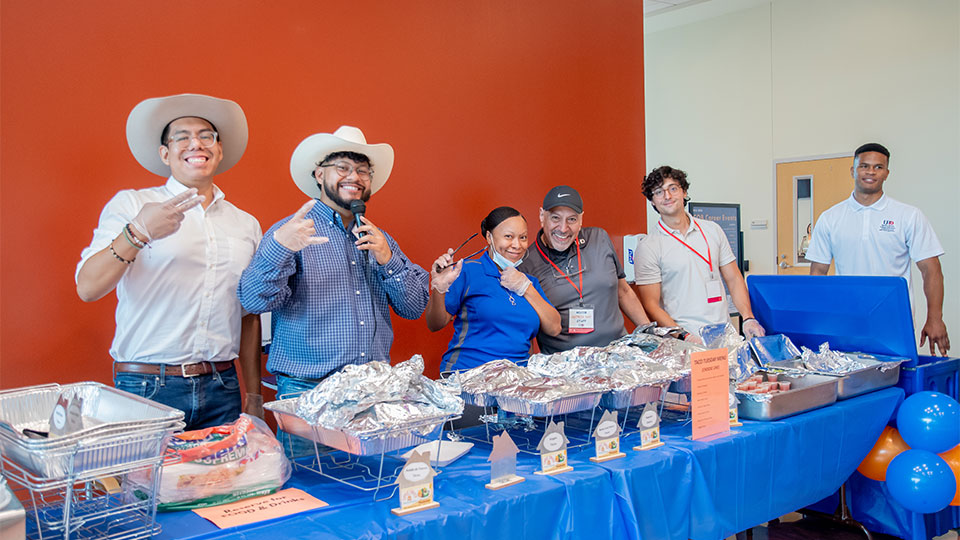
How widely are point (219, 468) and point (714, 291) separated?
2427 millimetres

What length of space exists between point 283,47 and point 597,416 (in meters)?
1.87

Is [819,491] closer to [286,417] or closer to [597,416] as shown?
[597,416]

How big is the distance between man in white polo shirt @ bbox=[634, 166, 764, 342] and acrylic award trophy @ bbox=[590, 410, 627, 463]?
140 centimetres

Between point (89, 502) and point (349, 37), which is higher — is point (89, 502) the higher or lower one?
the lower one

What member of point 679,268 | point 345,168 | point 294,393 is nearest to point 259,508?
point 294,393

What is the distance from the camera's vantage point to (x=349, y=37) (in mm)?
2957

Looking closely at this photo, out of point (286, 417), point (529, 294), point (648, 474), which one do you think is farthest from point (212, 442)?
point (529, 294)

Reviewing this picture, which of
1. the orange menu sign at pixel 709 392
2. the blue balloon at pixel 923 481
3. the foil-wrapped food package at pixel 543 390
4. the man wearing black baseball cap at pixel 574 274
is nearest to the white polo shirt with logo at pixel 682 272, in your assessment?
the man wearing black baseball cap at pixel 574 274

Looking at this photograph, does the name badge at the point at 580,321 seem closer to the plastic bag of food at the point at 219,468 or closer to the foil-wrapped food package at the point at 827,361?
the foil-wrapped food package at the point at 827,361

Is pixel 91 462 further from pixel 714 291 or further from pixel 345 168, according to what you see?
pixel 714 291

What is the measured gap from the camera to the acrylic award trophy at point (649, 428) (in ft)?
6.12

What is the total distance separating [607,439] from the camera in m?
1.78

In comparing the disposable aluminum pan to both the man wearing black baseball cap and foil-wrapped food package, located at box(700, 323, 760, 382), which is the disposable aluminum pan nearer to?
foil-wrapped food package, located at box(700, 323, 760, 382)

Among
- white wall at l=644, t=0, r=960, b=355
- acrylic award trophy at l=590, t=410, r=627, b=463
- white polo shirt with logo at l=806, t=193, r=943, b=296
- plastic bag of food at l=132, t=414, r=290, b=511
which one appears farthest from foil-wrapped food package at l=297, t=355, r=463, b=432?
white wall at l=644, t=0, r=960, b=355
